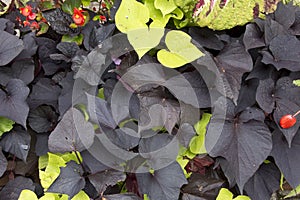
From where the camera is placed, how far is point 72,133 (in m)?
0.95

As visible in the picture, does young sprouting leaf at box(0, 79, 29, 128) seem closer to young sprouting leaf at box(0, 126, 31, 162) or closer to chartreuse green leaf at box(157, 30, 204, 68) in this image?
young sprouting leaf at box(0, 126, 31, 162)

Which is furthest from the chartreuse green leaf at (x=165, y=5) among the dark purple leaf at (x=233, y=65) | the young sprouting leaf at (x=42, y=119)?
the young sprouting leaf at (x=42, y=119)

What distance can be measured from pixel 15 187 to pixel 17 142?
119 millimetres

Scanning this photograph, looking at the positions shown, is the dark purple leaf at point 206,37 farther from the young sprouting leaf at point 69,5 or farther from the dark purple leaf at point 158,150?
the young sprouting leaf at point 69,5

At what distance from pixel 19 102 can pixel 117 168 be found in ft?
0.91

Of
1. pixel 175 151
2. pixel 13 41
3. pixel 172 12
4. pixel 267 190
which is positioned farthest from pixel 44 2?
pixel 267 190

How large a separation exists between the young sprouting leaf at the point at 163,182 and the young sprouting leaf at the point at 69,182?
0.44ft

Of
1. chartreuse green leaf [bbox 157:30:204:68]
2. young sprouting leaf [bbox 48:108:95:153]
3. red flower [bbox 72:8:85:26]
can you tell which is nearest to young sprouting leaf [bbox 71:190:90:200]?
young sprouting leaf [bbox 48:108:95:153]

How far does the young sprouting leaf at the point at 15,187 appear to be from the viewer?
1063 millimetres

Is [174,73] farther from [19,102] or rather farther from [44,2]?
[44,2]

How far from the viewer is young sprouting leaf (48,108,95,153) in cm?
94


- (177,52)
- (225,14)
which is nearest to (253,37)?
(225,14)

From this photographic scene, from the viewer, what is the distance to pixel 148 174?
97 cm

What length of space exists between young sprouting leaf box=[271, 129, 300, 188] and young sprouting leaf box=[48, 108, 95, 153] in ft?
1.46
